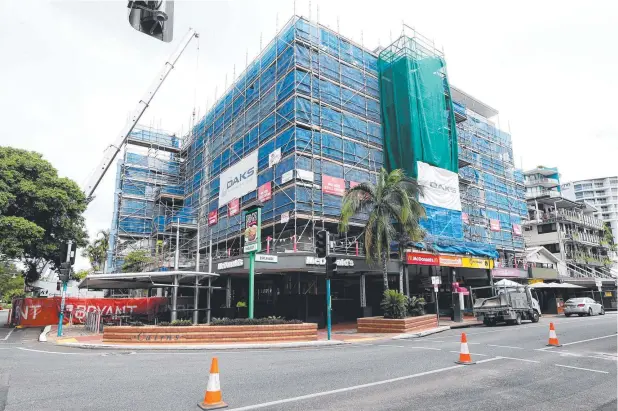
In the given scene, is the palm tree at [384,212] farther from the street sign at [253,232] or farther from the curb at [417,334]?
the street sign at [253,232]

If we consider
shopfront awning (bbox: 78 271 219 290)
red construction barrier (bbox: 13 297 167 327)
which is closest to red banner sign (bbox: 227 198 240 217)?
shopfront awning (bbox: 78 271 219 290)

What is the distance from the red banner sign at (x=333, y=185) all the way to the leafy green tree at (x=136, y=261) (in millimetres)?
21707

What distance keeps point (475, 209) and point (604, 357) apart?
31.2 meters

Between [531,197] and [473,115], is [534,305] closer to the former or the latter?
[473,115]

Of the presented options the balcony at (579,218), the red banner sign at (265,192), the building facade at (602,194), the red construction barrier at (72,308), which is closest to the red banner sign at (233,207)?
the red banner sign at (265,192)

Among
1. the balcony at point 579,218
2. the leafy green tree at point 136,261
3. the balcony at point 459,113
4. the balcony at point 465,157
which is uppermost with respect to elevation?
the balcony at point 459,113

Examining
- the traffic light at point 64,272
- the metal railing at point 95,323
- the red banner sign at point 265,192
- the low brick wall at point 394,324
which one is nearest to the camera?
the traffic light at point 64,272

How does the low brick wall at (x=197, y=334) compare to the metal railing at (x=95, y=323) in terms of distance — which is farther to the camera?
the metal railing at (x=95, y=323)

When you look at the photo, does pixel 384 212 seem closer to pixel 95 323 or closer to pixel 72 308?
pixel 95 323

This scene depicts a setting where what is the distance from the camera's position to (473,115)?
153 feet

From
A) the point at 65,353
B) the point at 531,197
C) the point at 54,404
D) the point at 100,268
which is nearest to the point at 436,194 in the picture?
the point at 65,353

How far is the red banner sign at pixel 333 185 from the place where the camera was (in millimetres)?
27547

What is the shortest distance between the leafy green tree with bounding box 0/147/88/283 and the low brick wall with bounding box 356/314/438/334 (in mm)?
20000

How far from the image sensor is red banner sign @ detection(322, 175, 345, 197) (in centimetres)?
2755
